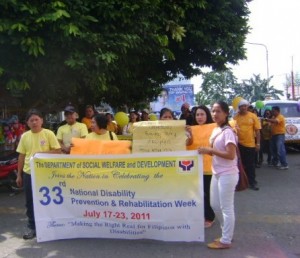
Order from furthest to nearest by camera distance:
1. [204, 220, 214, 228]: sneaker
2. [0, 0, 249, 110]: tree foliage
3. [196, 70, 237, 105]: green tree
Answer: [196, 70, 237, 105]: green tree
[0, 0, 249, 110]: tree foliage
[204, 220, 214, 228]: sneaker

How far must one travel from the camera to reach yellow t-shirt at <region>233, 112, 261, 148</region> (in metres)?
8.50

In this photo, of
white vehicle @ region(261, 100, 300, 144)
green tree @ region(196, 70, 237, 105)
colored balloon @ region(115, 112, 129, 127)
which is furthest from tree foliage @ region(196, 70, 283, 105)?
colored balloon @ region(115, 112, 129, 127)

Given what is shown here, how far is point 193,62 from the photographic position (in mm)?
12750

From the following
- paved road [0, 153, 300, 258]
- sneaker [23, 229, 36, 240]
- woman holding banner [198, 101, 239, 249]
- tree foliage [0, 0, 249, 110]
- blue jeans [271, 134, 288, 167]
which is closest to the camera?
woman holding banner [198, 101, 239, 249]

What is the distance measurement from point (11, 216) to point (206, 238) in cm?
322

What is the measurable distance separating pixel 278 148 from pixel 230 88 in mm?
60517

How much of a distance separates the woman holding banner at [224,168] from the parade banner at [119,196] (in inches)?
7.5

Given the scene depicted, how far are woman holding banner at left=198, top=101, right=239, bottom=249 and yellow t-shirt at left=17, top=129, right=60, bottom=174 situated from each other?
2.00 meters

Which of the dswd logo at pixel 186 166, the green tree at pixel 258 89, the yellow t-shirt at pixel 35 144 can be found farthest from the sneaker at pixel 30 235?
the green tree at pixel 258 89

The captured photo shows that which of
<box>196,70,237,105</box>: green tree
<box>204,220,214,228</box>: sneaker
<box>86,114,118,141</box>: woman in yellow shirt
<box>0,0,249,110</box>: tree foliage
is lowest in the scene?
<box>204,220,214,228</box>: sneaker

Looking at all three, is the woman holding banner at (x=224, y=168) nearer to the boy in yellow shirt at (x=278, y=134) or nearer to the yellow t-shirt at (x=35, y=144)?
the yellow t-shirt at (x=35, y=144)

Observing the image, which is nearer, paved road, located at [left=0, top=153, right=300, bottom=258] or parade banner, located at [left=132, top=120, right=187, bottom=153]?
paved road, located at [left=0, top=153, right=300, bottom=258]

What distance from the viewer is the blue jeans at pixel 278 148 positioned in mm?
11164

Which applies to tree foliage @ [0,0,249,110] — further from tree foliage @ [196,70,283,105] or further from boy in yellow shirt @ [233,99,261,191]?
tree foliage @ [196,70,283,105]
